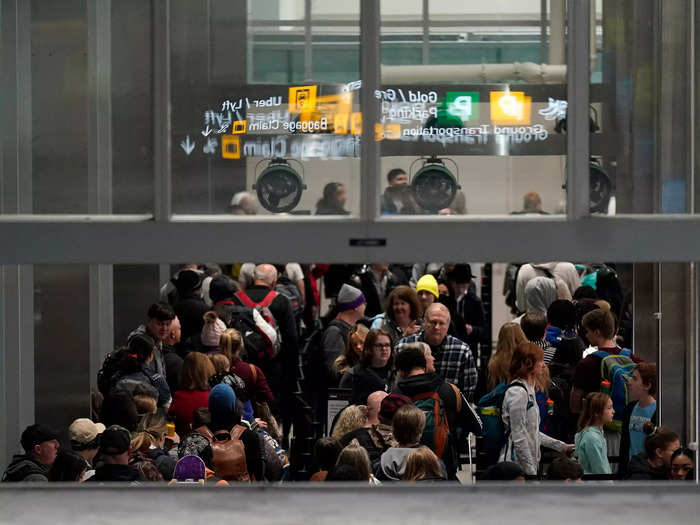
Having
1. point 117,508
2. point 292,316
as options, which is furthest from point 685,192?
point 292,316

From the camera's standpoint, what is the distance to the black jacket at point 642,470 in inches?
252

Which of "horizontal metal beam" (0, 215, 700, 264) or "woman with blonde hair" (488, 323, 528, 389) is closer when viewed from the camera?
"horizontal metal beam" (0, 215, 700, 264)

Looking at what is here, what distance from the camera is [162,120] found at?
4285 millimetres

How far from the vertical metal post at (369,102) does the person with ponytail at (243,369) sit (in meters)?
3.69

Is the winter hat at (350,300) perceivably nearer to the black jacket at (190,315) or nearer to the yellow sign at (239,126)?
the black jacket at (190,315)

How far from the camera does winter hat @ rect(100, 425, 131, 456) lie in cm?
598

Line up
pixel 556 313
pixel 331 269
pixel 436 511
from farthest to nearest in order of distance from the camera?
pixel 331 269, pixel 556 313, pixel 436 511

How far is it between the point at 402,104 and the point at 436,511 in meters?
1.39

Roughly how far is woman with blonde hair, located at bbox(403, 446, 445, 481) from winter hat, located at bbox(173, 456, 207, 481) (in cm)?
103

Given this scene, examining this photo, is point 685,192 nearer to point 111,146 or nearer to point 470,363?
point 111,146

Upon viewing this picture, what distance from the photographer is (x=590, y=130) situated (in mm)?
4359

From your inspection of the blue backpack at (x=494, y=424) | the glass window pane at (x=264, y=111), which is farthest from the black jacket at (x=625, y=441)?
the glass window pane at (x=264, y=111)

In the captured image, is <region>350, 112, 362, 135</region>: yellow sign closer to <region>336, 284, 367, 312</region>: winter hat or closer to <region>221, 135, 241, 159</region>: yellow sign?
<region>221, 135, 241, 159</region>: yellow sign

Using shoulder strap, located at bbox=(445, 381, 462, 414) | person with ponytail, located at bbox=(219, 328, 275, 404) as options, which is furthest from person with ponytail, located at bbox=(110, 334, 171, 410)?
shoulder strap, located at bbox=(445, 381, 462, 414)
